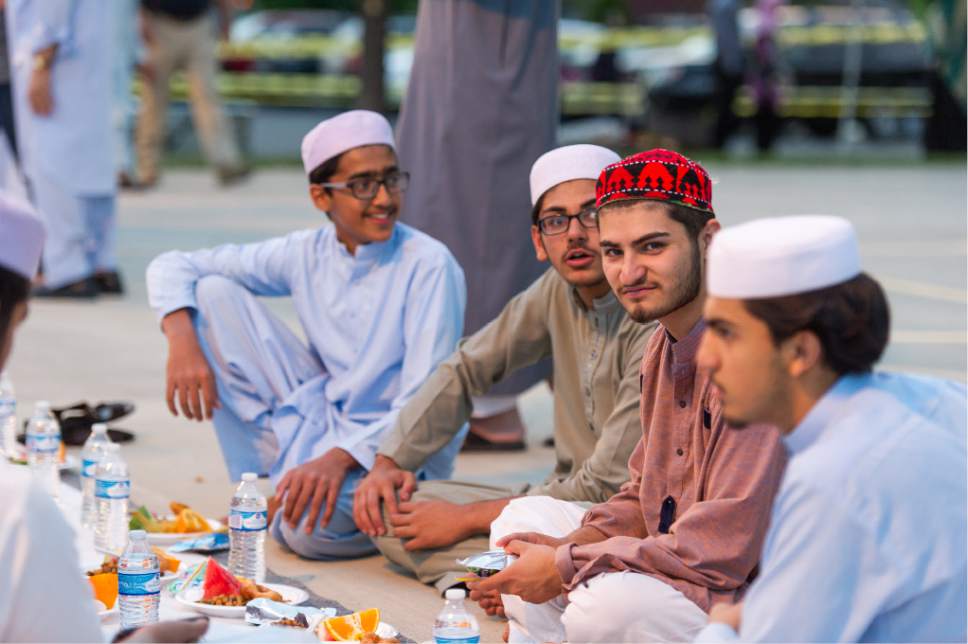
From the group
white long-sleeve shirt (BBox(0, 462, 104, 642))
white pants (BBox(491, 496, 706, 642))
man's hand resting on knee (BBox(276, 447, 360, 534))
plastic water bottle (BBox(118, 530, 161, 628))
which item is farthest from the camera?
man's hand resting on knee (BBox(276, 447, 360, 534))

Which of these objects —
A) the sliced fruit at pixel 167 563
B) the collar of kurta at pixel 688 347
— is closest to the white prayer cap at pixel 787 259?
the collar of kurta at pixel 688 347

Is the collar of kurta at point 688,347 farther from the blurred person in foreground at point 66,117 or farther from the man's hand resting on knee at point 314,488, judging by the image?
the blurred person in foreground at point 66,117

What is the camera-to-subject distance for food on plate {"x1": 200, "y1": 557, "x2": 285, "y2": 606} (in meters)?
4.33

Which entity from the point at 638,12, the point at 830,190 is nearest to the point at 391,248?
the point at 830,190

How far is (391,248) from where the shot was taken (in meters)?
5.23

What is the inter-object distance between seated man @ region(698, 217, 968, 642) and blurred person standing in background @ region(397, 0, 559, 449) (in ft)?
11.7

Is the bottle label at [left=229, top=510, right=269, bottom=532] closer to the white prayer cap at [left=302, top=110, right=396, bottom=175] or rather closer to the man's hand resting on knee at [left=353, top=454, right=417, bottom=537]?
the man's hand resting on knee at [left=353, top=454, right=417, bottom=537]

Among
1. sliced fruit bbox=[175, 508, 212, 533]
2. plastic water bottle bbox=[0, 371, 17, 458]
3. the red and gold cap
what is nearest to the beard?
the red and gold cap

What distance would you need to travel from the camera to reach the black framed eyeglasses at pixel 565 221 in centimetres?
454

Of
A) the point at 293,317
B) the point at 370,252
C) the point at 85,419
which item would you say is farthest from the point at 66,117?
the point at 370,252

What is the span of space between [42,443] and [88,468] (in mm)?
456

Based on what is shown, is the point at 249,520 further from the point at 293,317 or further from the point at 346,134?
the point at 293,317

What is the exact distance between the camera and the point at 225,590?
14.3 feet

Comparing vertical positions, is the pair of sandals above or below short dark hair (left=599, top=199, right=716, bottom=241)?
below
